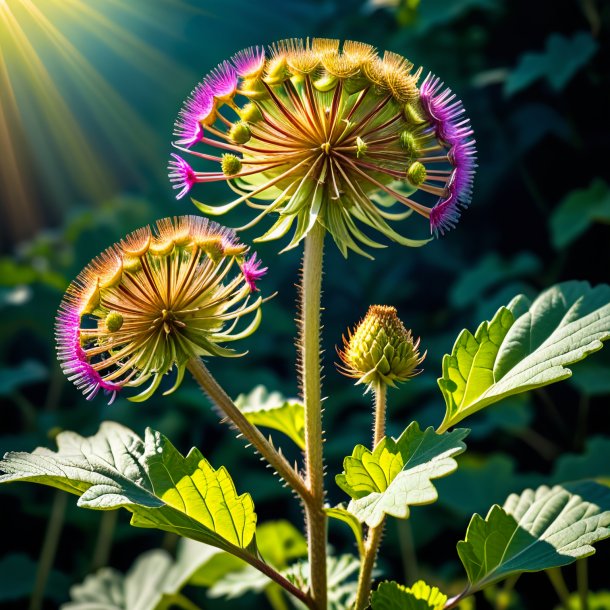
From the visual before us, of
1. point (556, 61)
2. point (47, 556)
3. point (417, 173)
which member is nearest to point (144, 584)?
point (47, 556)

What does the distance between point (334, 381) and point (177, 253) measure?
102 inches

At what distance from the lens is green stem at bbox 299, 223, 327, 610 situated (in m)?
1.32

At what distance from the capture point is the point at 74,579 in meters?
3.44

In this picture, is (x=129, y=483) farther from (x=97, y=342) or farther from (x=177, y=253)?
(x=177, y=253)

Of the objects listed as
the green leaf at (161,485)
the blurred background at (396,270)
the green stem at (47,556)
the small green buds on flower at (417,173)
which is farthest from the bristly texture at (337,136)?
the green stem at (47,556)

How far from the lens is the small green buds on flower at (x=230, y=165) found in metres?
1.32

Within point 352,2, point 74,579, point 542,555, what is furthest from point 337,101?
point 352,2

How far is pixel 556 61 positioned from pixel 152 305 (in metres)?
2.76

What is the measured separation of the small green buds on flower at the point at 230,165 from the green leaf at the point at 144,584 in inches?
43.8

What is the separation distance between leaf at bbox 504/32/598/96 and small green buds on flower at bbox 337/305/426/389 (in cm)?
239

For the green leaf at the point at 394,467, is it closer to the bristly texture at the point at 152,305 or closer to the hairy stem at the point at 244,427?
the hairy stem at the point at 244,427

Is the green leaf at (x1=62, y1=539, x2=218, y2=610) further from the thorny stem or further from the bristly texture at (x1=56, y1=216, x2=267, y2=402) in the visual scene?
the bristly texture at (x1=56, y1=216, x2=267, y2=402)

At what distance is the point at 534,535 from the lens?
4.77ft

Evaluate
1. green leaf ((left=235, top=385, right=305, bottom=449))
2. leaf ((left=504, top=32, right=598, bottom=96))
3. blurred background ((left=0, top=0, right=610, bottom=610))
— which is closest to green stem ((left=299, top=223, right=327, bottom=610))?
green leaf ((left=235, top=385, right=305, bottom=449))
